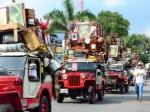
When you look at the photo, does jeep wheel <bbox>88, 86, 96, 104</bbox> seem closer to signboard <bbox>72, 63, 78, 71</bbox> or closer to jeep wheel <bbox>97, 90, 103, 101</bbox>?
signboard <bbox>72, 63, 78, 71</bbox>

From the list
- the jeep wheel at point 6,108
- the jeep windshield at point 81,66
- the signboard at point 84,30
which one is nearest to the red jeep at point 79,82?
the jeep windshield at point 81,66

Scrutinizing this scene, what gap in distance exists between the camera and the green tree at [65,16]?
51281 mm

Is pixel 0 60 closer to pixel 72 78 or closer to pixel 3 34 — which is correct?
pixel 3 34

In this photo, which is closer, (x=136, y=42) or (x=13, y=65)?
(x=13, y=65)

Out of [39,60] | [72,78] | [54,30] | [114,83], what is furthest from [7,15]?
[54,30]

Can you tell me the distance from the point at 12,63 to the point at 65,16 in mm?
38642

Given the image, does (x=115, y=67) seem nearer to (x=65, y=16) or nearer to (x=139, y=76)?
(x=139, y=76)

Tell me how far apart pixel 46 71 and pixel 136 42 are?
127 meters

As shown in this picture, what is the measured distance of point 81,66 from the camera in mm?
25016

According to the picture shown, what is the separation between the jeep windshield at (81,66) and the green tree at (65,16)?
25.8 m

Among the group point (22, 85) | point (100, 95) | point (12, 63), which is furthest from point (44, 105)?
point (100, 95)

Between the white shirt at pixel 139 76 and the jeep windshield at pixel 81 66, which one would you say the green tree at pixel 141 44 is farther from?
the jeep windshield at pixel 81 66

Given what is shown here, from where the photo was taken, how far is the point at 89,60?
25.6 metres

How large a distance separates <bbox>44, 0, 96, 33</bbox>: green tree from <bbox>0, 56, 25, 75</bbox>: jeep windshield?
37095 mm
